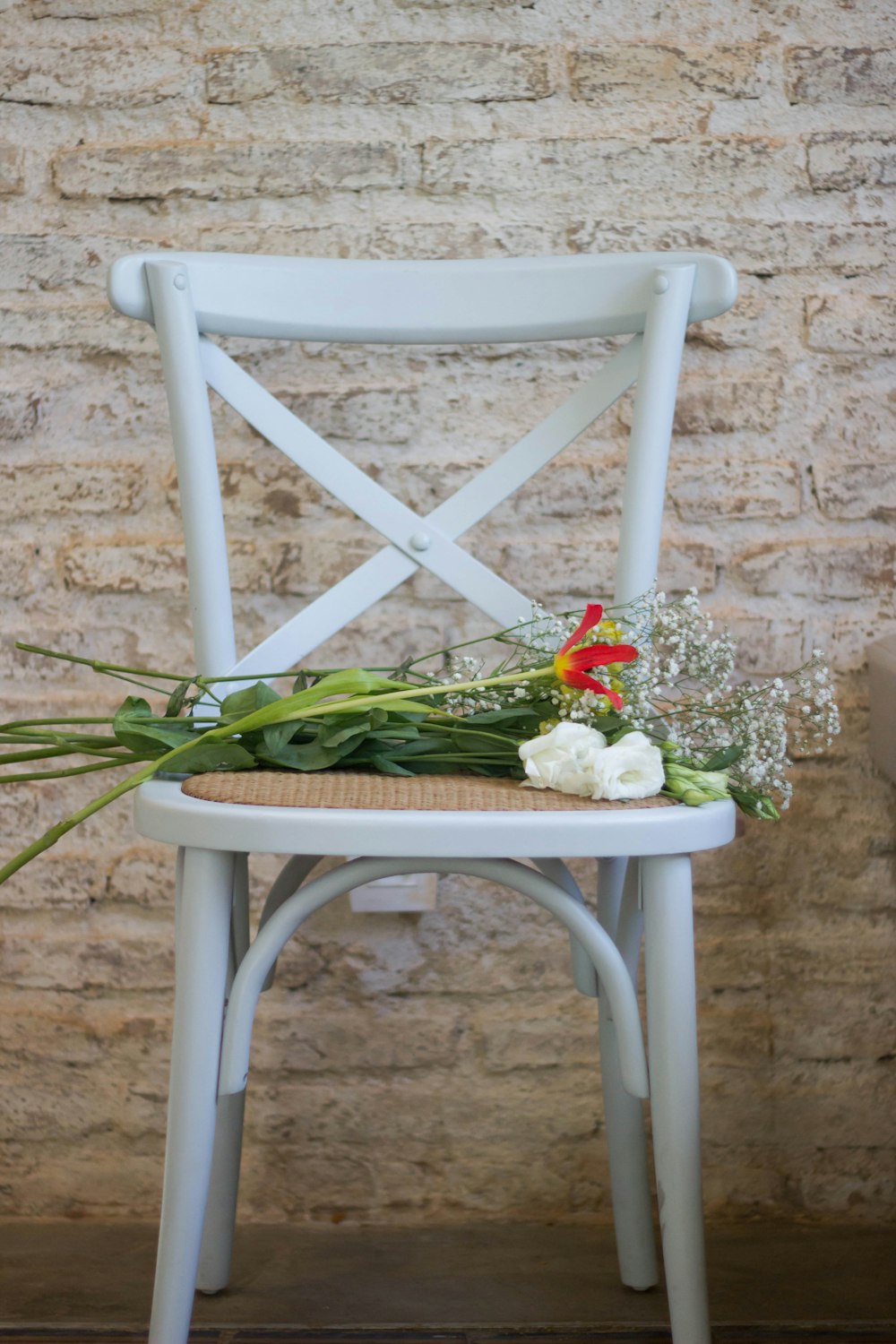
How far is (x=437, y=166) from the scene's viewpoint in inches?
53.4

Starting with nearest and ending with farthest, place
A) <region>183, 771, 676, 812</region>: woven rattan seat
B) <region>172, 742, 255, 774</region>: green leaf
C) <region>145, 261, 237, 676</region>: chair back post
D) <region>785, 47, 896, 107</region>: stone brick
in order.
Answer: <region>183, 771, 676, 812</region>: woven rattan seat → <region>172, 742, 255, 774</region>: green leaf → <region>145, 261, 237, 676</region>: chair back post → <region>785, 47, 896, 107</region>: stone brick

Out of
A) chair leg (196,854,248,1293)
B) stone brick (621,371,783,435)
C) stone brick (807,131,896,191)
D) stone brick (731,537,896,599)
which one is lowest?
chair leg (196,854,248,1293)

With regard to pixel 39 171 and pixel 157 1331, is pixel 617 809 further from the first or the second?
pixel 39 171

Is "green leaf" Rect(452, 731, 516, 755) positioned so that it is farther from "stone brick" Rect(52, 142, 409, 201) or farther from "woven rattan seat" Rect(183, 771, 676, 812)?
"stone brick" Rect(52, 142, 409, 201)

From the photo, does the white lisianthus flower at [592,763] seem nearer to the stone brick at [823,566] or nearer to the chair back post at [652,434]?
the chair back post at [652,434]

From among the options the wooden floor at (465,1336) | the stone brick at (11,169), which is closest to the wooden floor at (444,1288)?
the wooden floor at (465,1336)

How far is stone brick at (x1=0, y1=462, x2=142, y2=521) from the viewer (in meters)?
1.37

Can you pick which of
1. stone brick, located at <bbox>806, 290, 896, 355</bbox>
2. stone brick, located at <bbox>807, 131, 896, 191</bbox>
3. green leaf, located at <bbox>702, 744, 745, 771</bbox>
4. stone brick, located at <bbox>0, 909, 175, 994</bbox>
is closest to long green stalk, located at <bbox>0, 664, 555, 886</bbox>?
green leaf, located at <bbox>702, 744, 745, 771</bbox>

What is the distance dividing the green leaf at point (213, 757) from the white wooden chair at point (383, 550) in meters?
0.03

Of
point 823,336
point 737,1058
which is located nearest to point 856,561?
point 823,336

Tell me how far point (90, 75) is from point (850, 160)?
2.98ft

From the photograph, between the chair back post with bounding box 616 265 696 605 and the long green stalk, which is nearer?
the long green stalk

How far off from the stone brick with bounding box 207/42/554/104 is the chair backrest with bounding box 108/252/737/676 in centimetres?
36

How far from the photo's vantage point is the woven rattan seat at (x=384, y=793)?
2.44ft
